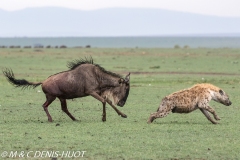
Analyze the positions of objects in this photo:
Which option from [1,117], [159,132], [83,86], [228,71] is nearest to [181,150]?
[159,132]

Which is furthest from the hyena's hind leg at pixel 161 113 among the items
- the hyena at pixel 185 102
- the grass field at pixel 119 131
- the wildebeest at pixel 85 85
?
the wildebeest at pixel 85 85

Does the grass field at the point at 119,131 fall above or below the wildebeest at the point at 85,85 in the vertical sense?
below

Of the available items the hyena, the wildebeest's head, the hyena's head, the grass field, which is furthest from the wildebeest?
the hyena's head

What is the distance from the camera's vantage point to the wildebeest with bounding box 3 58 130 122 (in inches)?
558

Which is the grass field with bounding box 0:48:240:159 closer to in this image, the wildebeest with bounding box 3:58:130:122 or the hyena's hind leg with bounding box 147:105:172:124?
the hyena's hind leg with bounding box 147:105:172:124

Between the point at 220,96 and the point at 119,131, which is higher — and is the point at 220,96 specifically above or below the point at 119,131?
above

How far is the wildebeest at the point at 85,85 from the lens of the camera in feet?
46.5

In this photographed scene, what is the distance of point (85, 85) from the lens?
14219 millimetres

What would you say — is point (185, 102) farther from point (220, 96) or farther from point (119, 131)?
point (119, 131)

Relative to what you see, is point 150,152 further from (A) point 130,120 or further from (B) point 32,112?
(B) point 32,112

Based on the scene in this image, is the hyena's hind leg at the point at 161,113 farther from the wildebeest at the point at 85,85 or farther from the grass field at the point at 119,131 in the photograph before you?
the wildebeest at the point at 85,85

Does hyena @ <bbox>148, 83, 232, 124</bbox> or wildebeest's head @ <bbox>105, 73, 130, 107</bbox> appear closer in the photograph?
hyena @ <bbox>148, 83, 232, 124</bbox>

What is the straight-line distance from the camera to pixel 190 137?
11469 millimetres

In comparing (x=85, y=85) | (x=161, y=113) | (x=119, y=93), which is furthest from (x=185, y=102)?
(x=85, y=85)
